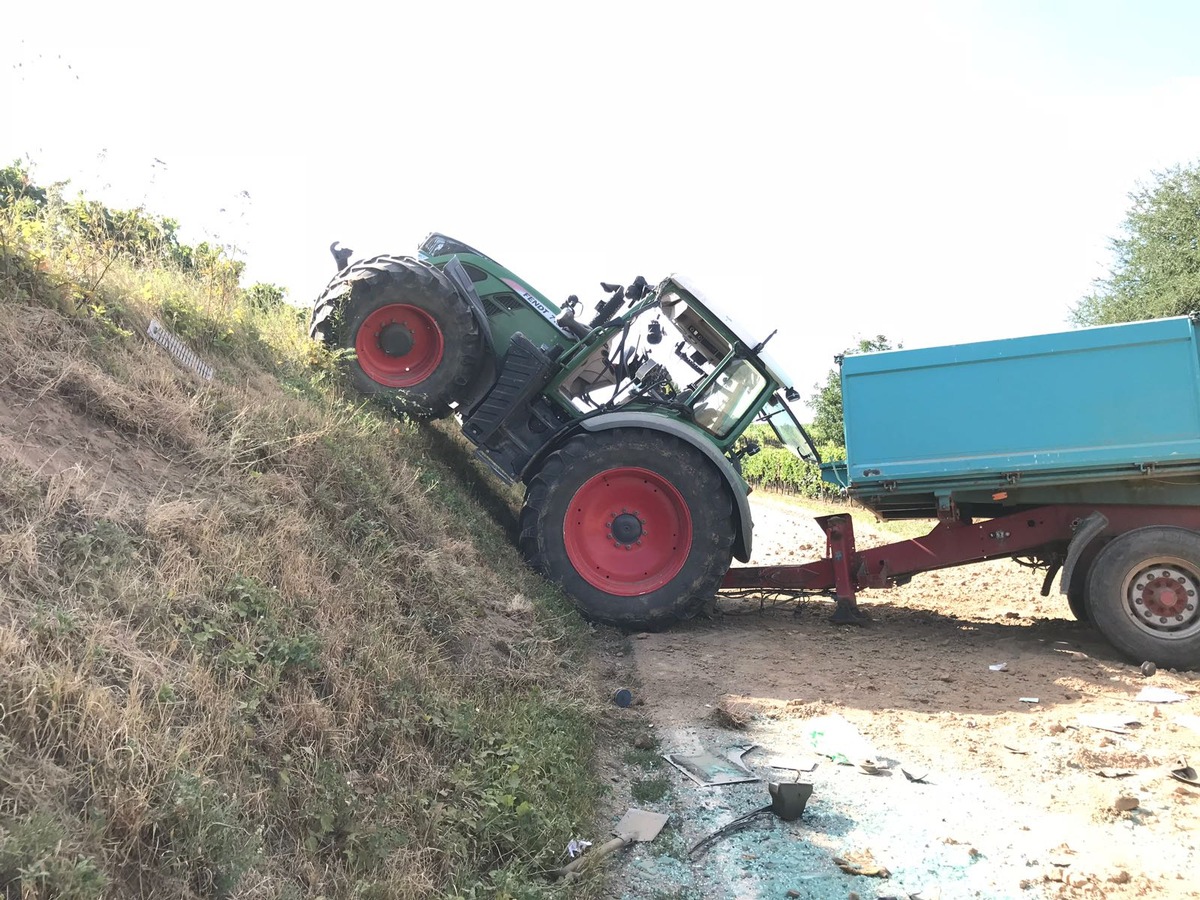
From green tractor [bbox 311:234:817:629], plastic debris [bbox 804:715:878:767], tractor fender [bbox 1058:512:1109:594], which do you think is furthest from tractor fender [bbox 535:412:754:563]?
tractor fender [bbox 1058:512:1109:594]

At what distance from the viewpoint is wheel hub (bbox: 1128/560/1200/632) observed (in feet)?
18.7

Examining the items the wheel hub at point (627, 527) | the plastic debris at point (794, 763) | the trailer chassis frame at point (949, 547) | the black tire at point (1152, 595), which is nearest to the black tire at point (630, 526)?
the wheel hub at point (627, 527)

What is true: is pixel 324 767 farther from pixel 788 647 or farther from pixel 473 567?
pixel 788 647

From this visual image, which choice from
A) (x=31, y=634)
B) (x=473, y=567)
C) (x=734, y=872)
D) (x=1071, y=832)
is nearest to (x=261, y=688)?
(x=31, y=634)

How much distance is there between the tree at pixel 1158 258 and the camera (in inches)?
755

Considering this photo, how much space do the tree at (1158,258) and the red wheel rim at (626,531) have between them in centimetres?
1758

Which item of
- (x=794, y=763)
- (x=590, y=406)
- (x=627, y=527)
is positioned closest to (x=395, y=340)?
(x=590, y=406)

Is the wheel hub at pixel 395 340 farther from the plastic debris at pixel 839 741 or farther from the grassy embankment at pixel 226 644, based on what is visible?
the plastic debris at pixel 839 741

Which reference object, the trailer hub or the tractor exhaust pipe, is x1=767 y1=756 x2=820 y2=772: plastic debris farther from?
the tractor exhaust pipe

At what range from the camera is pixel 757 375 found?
6918mm

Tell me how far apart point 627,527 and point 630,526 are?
26 millimetres

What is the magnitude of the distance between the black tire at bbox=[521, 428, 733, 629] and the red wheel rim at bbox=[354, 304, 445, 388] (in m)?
1.52

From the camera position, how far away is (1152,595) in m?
5.79

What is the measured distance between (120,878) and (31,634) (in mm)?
826
